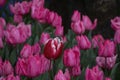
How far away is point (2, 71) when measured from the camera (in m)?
2.52

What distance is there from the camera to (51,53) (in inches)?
93.4

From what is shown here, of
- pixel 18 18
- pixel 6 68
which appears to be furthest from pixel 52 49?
pixel 18 18

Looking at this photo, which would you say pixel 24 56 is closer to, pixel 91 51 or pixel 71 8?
pixel 91 51

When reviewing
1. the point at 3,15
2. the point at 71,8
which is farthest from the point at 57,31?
the point at 71,8

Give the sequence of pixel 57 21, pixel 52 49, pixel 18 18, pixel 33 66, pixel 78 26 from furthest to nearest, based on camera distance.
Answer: pixel 18 18, pixel 57 21, pixel 78 26, pixel 52 49, pixel 33 66

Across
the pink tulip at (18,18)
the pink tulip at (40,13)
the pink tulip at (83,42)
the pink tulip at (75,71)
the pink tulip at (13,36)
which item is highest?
the pink tulip at (40,13)

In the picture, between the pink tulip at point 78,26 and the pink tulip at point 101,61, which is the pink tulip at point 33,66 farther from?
the pink tulip at point 78,26

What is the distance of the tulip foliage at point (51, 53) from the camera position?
2311 millimetres

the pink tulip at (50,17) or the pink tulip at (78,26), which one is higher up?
the pink tulip at (50,17)

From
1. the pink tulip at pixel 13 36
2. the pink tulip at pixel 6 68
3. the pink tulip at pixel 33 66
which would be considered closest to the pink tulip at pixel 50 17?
the pink tulip at pixel 13 36

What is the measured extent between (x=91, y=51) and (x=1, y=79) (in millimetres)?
792

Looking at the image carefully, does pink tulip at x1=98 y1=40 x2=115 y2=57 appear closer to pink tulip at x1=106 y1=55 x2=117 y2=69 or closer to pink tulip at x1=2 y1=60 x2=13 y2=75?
pink tulip at x1=106 y1=55 x2=117 y2=69

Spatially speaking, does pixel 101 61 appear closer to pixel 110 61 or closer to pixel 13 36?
pixel 110 61

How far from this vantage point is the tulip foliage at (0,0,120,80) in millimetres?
2311
